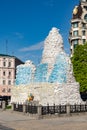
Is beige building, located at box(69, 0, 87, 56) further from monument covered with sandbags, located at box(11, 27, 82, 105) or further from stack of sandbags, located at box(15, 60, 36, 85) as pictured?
monument covered with sandbags, located at box(11, 27, 82, 105)

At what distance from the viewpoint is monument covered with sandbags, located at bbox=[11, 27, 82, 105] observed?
44.8m

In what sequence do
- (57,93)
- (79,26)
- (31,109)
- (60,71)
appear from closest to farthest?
1. (31,109)
2. (57,93)
3. (60,71)
4. (79,26)

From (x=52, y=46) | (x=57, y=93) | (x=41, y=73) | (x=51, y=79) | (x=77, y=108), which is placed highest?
(x=52, y=46)

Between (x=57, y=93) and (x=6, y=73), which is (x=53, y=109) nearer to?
(x=57, y=93)

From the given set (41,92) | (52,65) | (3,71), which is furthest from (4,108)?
(3,71)

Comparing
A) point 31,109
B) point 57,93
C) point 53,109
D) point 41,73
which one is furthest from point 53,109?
point 41,73

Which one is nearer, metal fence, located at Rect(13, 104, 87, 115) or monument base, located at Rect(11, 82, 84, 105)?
metal fence, located at Rect(13, 104, 87, 115)

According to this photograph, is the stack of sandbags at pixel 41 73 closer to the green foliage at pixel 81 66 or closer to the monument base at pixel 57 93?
the monument base at pixel 57 93

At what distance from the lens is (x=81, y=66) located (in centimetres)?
6284

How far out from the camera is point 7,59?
109375mm

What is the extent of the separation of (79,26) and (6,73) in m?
37.2

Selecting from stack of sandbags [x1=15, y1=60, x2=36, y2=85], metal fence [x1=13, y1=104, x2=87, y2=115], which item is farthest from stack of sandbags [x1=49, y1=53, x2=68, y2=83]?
stack of sandbags [x1=15, y1=60, x2=36, y2=85]

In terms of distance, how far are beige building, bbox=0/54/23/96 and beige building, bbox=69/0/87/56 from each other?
32.2 metres

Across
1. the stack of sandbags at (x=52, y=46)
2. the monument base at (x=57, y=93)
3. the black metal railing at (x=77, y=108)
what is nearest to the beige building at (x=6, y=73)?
the stack of sandbags at (x=52, y=46)
